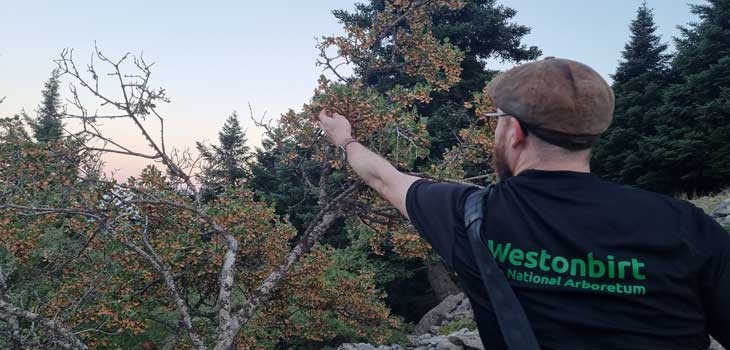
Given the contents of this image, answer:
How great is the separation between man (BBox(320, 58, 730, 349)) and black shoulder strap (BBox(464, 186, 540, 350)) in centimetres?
3

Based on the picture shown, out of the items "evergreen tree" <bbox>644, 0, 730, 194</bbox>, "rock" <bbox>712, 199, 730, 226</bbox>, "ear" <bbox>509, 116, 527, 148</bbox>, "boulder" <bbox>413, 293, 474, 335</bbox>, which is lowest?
"ear" <bbox>509, 116, 527, 148</bbox>

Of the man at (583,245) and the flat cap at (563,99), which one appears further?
the flat cap at (563,99)

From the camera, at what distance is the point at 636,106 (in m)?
19.5

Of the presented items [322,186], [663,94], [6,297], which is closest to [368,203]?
[322,186]

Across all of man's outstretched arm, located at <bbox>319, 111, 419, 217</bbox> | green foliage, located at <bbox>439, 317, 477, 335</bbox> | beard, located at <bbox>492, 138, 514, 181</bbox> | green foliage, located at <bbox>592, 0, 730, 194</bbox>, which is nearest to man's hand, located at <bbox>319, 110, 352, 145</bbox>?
man's outstretched arm, located at <bbox>319, 111, 419, 217</bbox>

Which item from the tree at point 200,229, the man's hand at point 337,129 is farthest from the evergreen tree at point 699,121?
the man's hand at point 337,129

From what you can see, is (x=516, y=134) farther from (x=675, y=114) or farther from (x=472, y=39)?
(x=675, y=114)

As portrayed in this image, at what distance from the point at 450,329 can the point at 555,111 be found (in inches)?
458

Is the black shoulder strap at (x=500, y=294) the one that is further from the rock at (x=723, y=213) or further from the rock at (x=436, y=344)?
the rock at (x=723, y=213)

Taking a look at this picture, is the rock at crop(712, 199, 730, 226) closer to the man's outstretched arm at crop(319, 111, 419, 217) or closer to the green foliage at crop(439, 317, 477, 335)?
the green foliage at crop(439, 317, 477, 335)

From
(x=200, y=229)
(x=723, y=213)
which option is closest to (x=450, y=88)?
(x=723, y=213)

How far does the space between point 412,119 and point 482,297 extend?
130 inches

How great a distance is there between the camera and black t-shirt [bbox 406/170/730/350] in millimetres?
1142

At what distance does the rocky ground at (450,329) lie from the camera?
8719 mm
